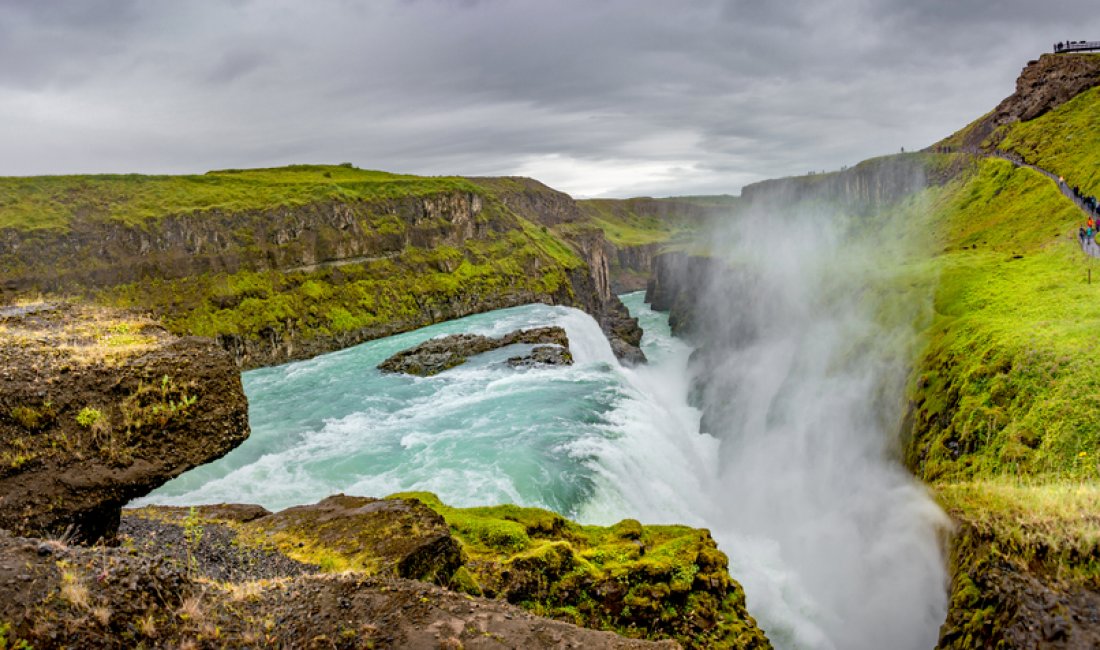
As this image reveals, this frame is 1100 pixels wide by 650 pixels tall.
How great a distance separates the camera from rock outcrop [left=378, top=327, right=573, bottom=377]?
4716cm

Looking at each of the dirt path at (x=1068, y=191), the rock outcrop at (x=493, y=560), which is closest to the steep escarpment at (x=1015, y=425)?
the dirt path at (x=1068, y=191)

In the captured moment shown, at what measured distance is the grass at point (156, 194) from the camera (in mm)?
62750

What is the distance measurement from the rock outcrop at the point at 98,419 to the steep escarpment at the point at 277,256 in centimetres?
4507

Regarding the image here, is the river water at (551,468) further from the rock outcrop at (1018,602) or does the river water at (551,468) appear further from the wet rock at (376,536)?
the wet rock at (376,536)

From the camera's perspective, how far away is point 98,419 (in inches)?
365

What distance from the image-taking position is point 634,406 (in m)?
32.7

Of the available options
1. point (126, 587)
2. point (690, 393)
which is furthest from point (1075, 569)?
point (690, 393)

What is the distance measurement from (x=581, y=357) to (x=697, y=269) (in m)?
50.0

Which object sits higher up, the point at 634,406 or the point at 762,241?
the point at 762,241

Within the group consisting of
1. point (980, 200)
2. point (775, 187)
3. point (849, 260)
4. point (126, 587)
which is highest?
point (775, 187)

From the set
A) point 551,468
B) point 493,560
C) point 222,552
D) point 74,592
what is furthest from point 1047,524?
point 222,552

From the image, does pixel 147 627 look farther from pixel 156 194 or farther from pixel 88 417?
pixel 156 194

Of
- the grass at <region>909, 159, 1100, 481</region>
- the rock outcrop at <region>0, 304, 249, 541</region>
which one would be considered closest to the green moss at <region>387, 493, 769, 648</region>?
the rock outcrop at <region>0, 304, 249, 541</region>

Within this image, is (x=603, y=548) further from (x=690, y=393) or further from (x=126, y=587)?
(x=690, y=393)
